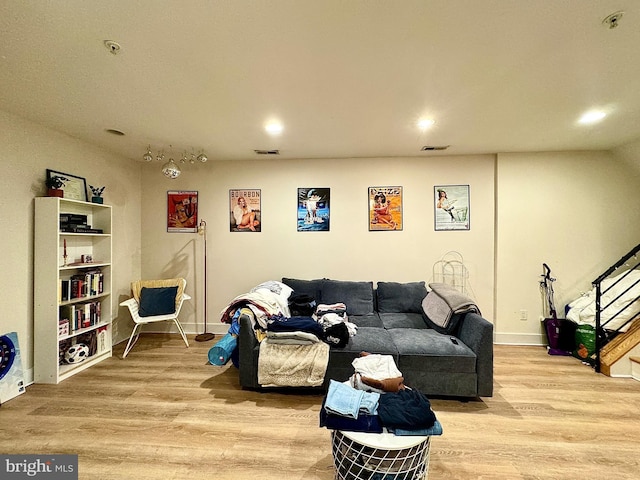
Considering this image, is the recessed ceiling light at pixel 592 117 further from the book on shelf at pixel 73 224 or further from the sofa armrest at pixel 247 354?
the book on shelf at pixel 73 224

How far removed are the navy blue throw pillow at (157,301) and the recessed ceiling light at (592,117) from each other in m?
4.92

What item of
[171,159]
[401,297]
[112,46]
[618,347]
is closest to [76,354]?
[171,159]

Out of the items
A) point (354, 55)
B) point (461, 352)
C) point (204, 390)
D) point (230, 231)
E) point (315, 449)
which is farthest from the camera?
point (230, 231)

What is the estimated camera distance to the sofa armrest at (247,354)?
2475mm

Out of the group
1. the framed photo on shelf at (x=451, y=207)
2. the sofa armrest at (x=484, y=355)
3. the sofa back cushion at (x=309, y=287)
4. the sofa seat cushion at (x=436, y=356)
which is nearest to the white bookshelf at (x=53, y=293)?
the sofa back cushion at (x=309, y=287)

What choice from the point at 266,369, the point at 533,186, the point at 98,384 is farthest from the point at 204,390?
the point at 533,186

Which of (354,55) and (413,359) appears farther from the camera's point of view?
(413,359)

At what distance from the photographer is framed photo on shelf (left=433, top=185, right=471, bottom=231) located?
3.76 metres

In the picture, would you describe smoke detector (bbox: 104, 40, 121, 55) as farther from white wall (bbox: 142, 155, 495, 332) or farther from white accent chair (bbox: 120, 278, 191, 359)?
white accent chair (bbox: 120, 278, 191, 359)

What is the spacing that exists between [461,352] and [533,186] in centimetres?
268

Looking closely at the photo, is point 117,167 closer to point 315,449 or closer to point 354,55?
point 354,55

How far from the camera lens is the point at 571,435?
1930 millimetres

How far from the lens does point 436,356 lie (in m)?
2.33

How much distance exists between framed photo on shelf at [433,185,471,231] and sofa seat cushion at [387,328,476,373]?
6.00ft
